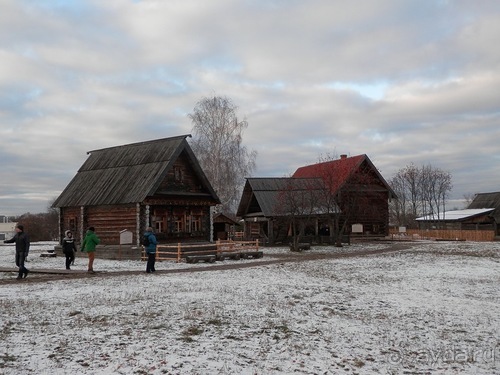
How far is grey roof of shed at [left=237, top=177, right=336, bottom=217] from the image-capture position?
3881cm

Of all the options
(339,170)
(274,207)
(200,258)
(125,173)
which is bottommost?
(200,258)

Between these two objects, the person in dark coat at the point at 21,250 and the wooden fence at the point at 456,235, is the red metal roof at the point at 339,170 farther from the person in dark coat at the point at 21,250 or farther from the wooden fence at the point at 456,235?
the person in dark coat at the point at 21,250

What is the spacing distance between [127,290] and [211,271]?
6250 millimetres

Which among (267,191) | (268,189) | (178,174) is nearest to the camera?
(178,174)

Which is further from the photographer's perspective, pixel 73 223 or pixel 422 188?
pixel 422 188

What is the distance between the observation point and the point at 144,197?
28391 millimetres

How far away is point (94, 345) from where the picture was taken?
856cm

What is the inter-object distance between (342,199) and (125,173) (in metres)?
17.6

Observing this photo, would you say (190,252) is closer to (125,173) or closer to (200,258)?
(200,258)

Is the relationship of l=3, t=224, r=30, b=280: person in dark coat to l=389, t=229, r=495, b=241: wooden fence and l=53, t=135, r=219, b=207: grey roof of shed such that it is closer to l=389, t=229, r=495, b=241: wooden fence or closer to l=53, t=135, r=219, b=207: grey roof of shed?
l=53, t=135, r=219, b=207: grey roof of shed

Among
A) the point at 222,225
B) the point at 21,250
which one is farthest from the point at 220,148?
the point at 21,250

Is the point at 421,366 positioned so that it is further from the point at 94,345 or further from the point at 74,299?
the point at 74,299

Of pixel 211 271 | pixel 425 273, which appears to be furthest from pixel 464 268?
pixel 211 271

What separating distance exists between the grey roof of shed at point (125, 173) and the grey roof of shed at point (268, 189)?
26.5ft
